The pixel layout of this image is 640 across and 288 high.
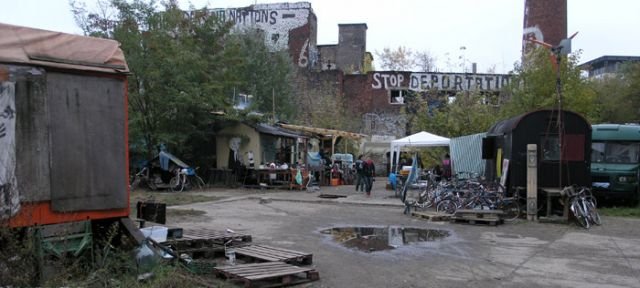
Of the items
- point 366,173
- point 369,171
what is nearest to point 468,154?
point 369,171

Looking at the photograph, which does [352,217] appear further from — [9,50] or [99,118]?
[9,50]

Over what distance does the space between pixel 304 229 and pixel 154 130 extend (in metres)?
13.3

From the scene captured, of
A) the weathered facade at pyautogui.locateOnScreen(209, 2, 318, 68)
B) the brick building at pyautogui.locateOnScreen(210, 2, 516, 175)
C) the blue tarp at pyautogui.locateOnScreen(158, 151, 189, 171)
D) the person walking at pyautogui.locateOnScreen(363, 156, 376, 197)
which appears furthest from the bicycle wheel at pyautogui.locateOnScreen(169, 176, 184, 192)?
the weathered facade at pyautogui.locateOnScreen(209, 2, 318, 68)

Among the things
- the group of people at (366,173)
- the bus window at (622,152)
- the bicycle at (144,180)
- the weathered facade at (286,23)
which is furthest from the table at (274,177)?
the weathered facade at (286,23)

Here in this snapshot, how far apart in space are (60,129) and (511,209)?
1212 cm

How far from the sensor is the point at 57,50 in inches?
282

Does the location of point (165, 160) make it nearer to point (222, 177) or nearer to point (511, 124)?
point (222, 177)

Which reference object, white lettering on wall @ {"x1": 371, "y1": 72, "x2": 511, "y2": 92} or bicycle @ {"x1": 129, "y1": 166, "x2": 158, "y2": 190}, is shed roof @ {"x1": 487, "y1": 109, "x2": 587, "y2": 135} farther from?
white lettering on wall @ {"x1": 371, "y1": 72, "x2": 511, "y2": 92}

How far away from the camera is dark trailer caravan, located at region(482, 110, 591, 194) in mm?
16031

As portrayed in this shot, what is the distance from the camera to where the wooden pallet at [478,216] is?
566 inches

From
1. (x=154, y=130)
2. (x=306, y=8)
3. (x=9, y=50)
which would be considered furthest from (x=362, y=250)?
(x=306, y=8)

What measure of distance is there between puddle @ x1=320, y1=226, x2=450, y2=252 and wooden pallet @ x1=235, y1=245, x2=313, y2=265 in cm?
192

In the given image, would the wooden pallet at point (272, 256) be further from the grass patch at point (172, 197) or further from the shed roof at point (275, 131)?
the shed roof at point (275, 131)

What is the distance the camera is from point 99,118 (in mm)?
7504
